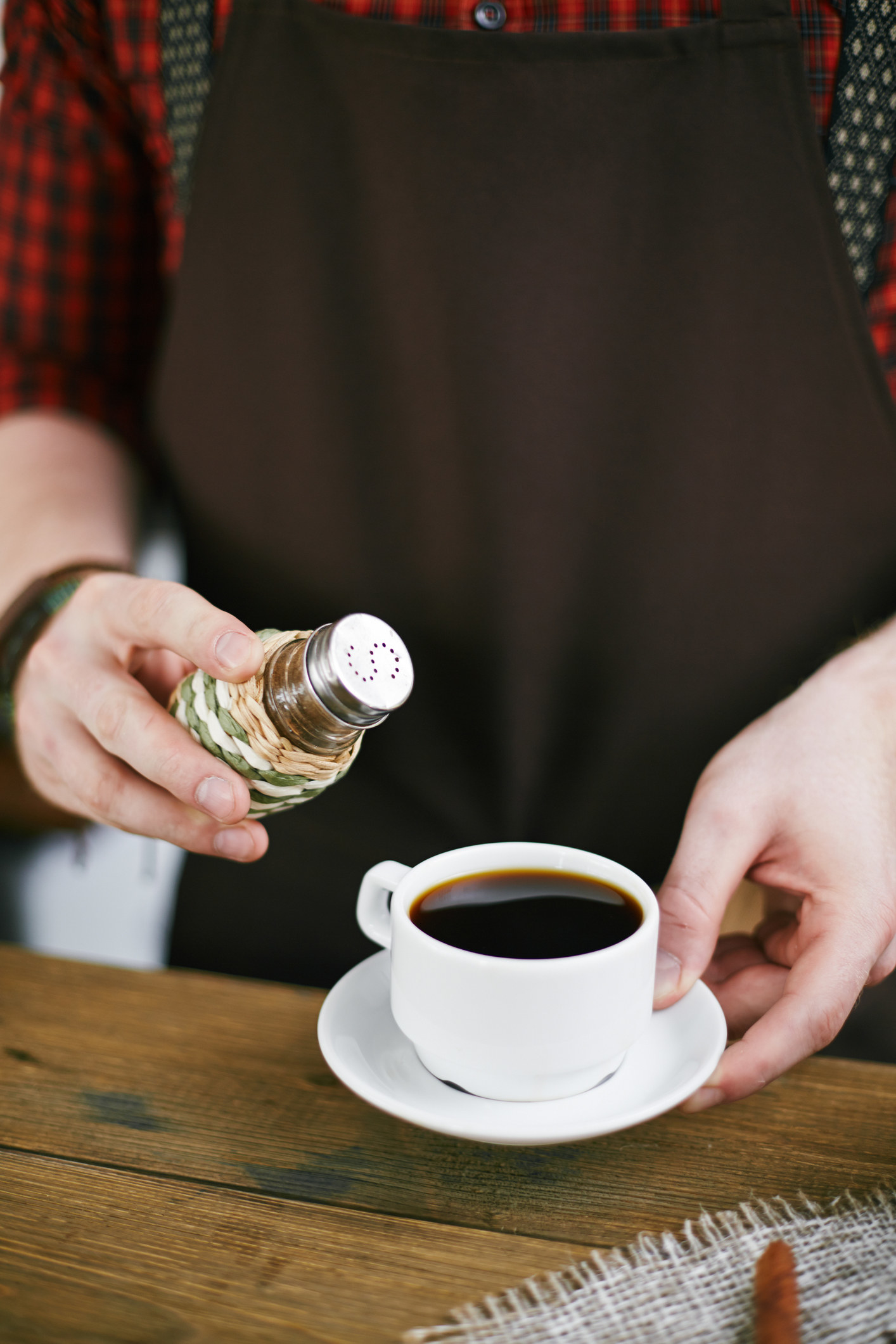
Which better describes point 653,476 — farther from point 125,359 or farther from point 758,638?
point 125,359

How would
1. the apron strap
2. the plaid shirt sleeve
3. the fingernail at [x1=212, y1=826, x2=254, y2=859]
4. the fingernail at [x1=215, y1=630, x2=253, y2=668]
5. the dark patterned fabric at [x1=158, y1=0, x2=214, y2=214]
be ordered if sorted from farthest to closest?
the plaid shirt sleeve < the dark patterned fabric at [x1=158, y1=0, x2=214, y2=214] < the apron strap < the fingernail at [x1=212, y1=826, x2=254, y2=859] < the fingernail at [x1=215, y1=630, x2=253, y2=668]

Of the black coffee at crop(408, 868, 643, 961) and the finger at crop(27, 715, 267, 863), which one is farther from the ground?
the black coffee at crop(408, 868, 643, 961)

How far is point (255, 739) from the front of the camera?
59 cm

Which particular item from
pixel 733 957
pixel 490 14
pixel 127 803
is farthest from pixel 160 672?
pixel 490 14

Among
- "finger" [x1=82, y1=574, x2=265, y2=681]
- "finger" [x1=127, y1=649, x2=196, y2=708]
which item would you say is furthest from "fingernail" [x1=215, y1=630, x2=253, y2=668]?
"finger" [x1=127, y1=649, x2=196, y2=708]

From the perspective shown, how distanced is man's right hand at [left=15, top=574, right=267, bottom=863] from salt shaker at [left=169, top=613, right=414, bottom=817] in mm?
13

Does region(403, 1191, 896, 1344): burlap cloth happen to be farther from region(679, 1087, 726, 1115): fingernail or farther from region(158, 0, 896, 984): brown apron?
region(158, 0, 896, 984): brown apron

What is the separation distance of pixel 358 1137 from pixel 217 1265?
0.12 metres

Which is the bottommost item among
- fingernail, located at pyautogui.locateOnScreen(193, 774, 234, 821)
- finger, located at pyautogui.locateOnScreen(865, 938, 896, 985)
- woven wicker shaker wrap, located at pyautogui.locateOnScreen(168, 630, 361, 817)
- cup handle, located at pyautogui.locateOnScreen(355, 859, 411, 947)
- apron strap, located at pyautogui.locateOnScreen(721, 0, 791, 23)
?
finger, located at pyautogui.locateOnScreen(865, 938, 896, 985)

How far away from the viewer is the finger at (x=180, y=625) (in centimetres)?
56

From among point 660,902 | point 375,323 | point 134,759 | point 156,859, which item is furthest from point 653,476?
point 156,859

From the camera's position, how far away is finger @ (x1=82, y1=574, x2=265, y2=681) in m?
0.56

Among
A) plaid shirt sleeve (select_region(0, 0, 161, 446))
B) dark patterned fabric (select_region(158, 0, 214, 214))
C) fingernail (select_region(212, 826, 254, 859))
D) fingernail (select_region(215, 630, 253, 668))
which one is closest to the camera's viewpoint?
fingernail (select_region(215, 630, 253, 668))

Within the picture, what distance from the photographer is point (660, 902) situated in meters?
0.66
